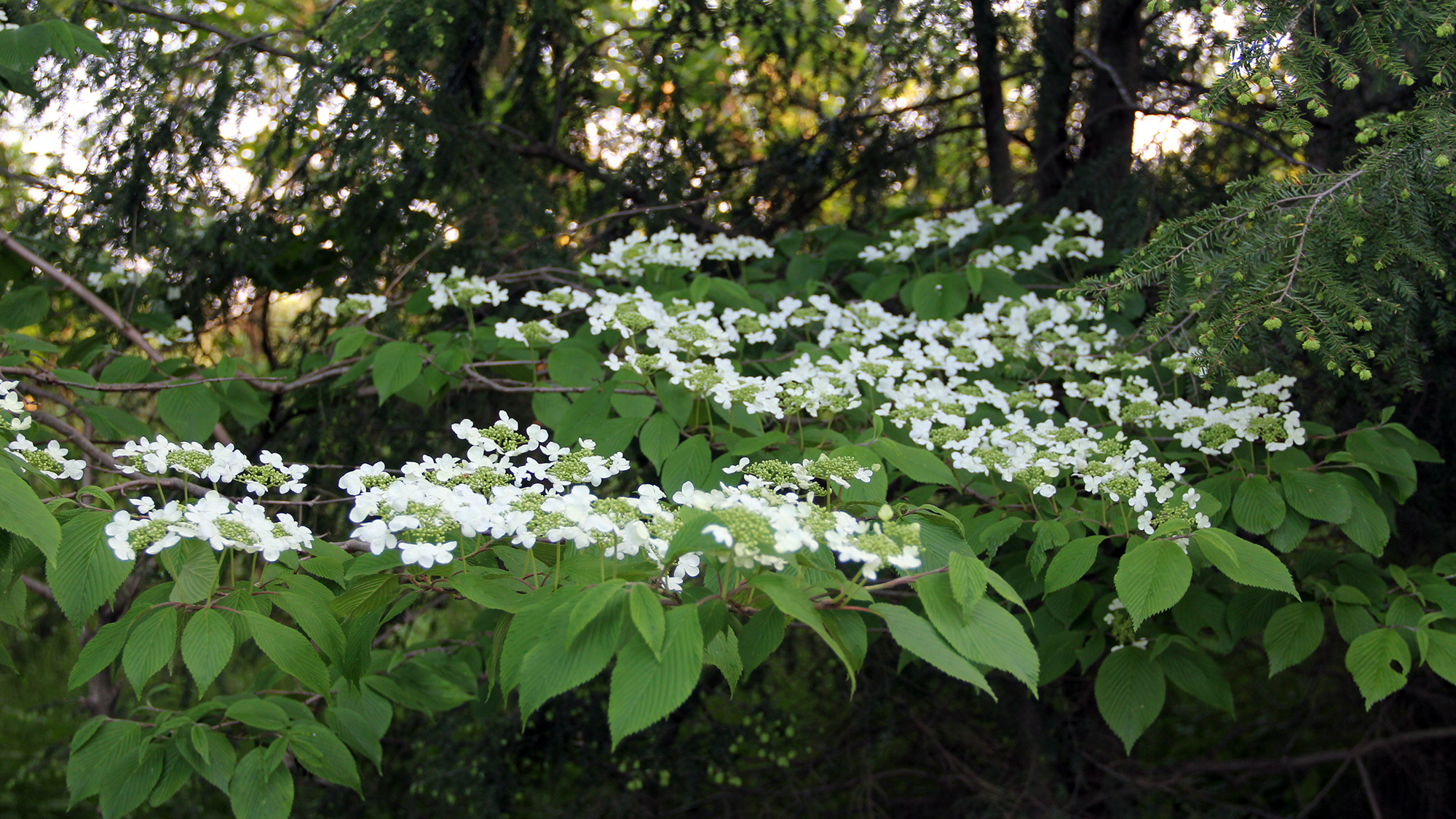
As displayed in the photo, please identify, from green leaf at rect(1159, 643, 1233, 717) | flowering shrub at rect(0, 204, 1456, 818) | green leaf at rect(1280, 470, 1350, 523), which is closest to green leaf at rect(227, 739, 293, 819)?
flowering shrub at rect(0, 204, 1456, 818)

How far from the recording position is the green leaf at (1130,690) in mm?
2170

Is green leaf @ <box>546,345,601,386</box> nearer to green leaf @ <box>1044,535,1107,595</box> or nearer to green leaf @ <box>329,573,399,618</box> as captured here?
green leaf @ <box>329,573,399,618</box>

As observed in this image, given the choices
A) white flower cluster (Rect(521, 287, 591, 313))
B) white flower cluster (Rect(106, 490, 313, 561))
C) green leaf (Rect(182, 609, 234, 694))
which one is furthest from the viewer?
white flower cluster (Rect(521, 287, 591, 313))

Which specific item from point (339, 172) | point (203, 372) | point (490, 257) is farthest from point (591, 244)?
point (203, 372)

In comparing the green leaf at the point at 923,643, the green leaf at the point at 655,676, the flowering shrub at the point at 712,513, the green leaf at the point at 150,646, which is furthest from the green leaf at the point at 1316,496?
the green leaf at the point at 150,646

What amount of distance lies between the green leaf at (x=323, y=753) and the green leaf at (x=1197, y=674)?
6.14ft

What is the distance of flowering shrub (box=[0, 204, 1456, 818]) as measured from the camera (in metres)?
1.37

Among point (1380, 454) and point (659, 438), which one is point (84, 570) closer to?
point (659, 438)

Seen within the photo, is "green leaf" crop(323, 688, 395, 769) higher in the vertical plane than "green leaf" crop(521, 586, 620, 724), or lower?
lower

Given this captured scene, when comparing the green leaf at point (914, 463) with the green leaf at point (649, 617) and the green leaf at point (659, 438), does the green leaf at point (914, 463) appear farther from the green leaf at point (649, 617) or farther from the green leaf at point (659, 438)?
the green leaf at point (649, 617)

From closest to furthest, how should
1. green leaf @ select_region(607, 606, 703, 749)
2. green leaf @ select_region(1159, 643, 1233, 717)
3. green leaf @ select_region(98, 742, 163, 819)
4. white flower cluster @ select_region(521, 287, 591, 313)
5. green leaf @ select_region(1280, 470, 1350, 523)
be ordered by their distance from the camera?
green leaf @ select_region(607, 606, 703, 749) → green leaf @ select_region(98, 742, 163, 819) → green leaf @ select_region(1280, 470, 1350, 523) → green leaf @ select_region(1159, 643, 1233, 717) → white flower cluster @ select_region(521, 287, 591, 313)

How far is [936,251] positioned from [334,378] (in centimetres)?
208

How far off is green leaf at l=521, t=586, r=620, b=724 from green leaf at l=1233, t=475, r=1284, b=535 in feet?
5.08

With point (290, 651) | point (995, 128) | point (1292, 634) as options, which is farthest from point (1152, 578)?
point (995, 128)
